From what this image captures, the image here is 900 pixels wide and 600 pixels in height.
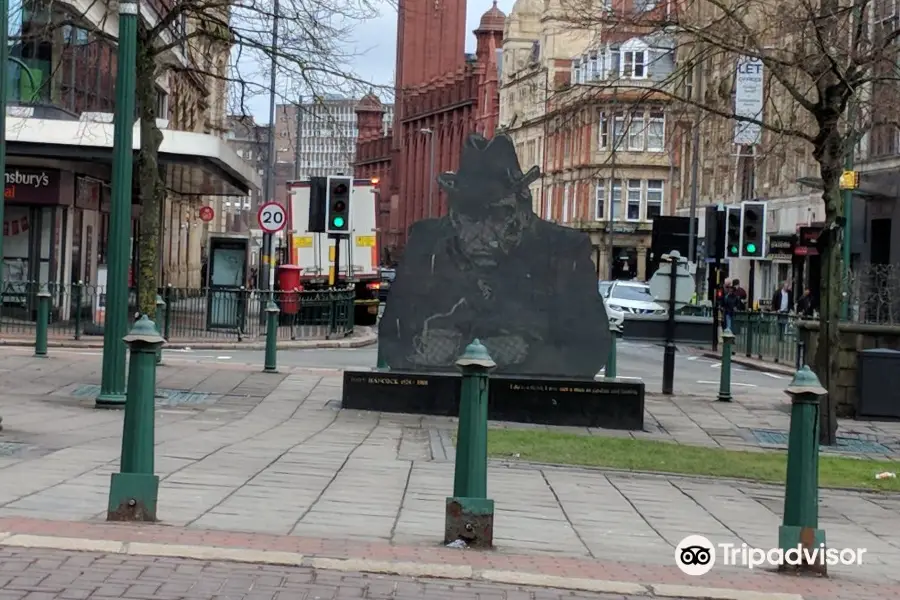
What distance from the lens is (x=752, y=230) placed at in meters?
34.0

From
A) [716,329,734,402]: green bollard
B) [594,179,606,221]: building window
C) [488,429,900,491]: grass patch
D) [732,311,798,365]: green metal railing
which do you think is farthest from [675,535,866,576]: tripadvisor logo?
[594,179,606,221]: building window

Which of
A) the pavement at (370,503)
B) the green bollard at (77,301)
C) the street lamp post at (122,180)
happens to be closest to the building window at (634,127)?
the pavement at (370,503)

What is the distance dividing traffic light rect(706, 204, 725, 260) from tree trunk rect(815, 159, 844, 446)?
18795 millimetres

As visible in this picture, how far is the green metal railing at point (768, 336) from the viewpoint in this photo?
1282 inches

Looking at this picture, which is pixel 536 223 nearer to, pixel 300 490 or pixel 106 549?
pixel 300 490

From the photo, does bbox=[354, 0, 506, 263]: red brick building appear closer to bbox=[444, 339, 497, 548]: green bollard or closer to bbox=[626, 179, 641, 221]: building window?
bbox=[626, 179, 641, 221]: building window

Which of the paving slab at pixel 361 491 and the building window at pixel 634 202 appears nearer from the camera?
the paving slab at pixel 361 491

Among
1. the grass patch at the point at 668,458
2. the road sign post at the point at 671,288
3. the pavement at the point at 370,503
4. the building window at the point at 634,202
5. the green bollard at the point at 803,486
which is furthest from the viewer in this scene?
the building window at the point at 634,202

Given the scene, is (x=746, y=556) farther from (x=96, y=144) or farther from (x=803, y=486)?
(x=96, y=144)

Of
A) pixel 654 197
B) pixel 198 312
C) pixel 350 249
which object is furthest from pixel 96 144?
pixel 654 197

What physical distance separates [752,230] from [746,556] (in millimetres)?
26037

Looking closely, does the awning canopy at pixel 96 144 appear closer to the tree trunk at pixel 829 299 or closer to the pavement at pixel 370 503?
the pavement at pixel 370 503

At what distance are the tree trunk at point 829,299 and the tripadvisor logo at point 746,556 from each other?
7.21 meters

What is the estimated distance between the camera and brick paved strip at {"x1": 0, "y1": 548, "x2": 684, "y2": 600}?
664cm
